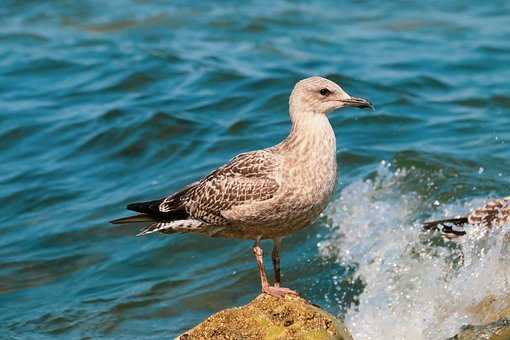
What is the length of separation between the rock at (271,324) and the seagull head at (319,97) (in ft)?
4.93

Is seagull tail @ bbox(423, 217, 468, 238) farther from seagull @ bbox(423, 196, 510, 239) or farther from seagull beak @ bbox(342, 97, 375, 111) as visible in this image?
seagull beak @ bbox(342, 97, 375, 111)

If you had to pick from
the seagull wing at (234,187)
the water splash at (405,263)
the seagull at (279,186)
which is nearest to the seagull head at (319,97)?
the seagull at (279,186)

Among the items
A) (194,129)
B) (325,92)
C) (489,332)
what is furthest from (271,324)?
(194,129)

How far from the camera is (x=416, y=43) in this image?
16.3 metres

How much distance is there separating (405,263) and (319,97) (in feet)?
7.52

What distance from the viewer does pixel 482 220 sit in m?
8.26

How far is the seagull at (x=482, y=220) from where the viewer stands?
8089mm

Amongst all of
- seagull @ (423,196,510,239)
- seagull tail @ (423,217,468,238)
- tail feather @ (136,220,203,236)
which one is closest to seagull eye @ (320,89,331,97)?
tail feather @ (136,220,203,236)

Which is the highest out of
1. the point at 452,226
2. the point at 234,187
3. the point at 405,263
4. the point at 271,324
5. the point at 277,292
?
the point at 234,187

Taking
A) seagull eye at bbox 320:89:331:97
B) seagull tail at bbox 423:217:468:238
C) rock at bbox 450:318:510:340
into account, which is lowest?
seagull tail at bbox 423:217:468:238

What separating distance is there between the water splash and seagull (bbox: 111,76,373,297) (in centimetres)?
102

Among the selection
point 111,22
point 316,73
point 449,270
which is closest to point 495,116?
point 316,73

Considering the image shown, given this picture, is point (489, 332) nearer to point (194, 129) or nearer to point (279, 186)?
point (279, 186)

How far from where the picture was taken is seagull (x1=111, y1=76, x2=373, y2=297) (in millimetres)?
6617
